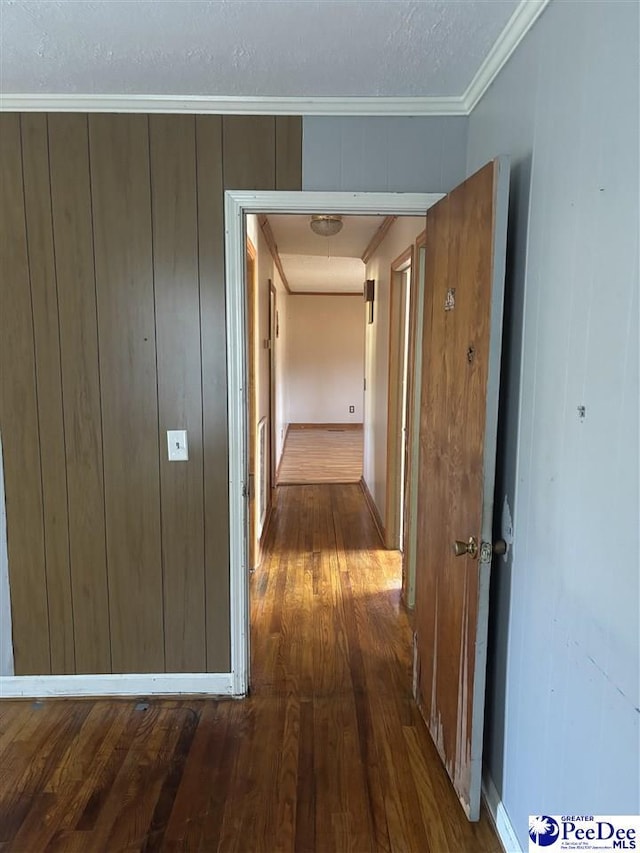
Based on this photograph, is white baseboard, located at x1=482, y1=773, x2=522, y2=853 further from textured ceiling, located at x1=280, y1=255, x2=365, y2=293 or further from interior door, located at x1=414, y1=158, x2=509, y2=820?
textured ceiling, located at x1=280, y1=255, x2=365, y2=293

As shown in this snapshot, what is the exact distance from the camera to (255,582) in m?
3.39

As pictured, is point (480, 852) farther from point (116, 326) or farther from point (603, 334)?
point (116, 326)

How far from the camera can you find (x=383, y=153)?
2.05m

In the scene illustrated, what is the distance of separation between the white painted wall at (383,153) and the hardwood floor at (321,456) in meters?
4.07

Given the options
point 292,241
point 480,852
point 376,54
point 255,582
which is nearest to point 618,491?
point 480,852

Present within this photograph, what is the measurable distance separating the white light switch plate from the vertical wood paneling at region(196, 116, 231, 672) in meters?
0.08

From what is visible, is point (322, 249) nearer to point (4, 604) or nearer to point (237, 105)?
point (237, 105)

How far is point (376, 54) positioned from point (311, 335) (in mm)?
7717

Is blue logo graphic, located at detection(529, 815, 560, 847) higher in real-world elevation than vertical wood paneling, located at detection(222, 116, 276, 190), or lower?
lower

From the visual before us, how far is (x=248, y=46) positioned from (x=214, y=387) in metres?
1.14

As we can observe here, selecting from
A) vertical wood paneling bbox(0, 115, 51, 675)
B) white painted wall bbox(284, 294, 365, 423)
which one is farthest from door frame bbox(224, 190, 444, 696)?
white painted wall bbox(284, 294, 365, 423)

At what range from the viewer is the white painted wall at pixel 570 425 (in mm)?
1011

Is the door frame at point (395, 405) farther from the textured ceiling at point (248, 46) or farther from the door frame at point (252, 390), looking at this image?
the textured ceiling at point (248, 46)

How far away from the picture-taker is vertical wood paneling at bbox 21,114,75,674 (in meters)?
2.02
